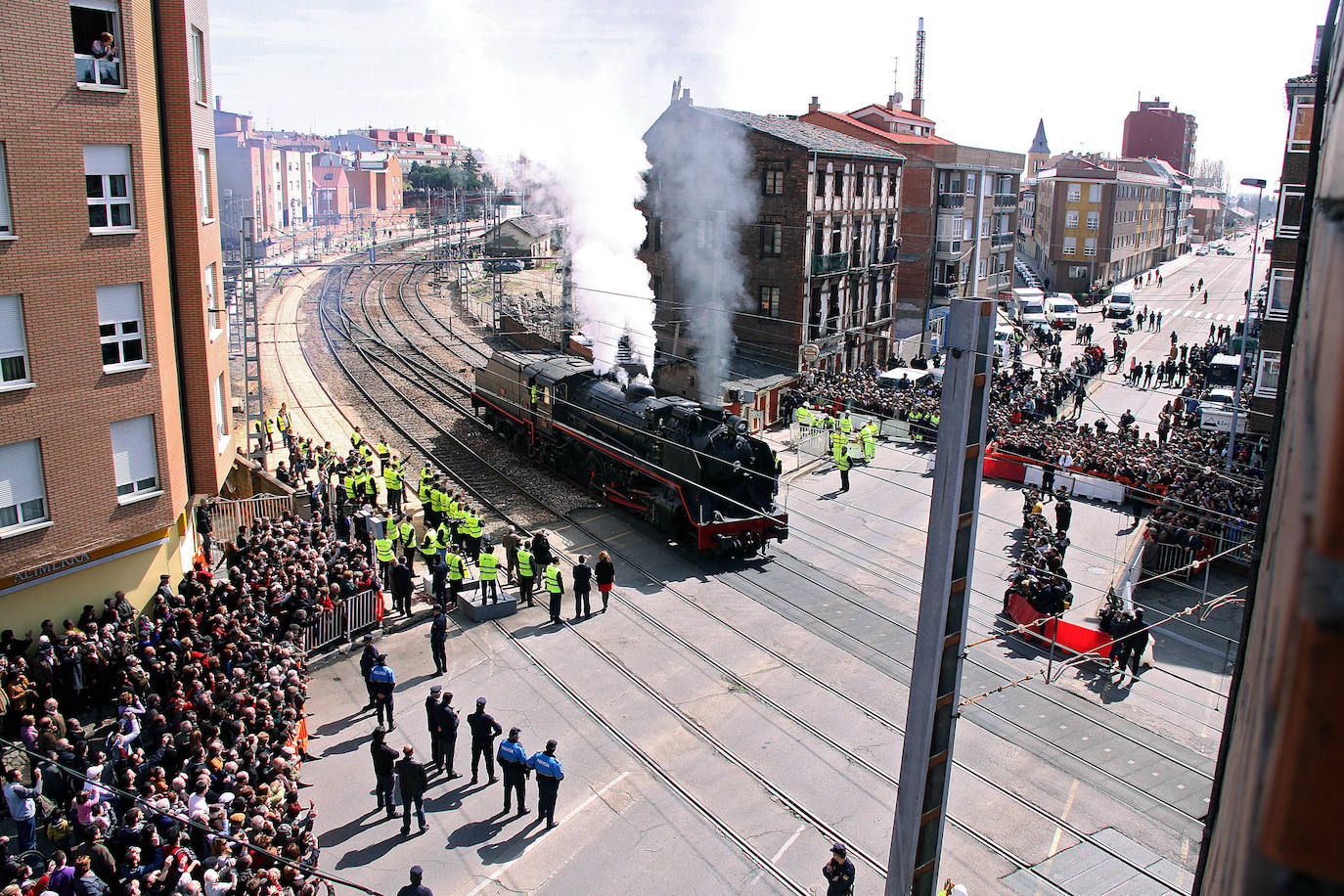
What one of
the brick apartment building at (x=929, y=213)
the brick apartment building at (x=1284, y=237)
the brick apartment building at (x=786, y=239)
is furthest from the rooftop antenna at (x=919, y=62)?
the brick apartment building at (x=1284, y=237)

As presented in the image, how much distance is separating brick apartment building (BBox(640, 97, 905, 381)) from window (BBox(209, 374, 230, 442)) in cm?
2011

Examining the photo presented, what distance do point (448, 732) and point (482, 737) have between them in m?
0.51

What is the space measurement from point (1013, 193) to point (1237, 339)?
19123mm

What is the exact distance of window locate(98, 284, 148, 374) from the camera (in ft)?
52.6

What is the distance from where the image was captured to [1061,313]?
60.5m

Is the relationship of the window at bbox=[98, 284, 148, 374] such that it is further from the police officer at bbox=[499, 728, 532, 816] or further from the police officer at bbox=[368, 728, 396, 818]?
the police officer at bbox=[499, 728, 532, 816]

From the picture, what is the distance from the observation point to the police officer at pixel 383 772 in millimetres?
12969

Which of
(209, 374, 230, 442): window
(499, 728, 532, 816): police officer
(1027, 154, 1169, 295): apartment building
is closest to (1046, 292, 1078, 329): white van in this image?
(1027, 154, 1169, 295): apartment building

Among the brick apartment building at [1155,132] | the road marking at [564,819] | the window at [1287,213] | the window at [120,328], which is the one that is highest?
the brick apartment building at [1155,132]

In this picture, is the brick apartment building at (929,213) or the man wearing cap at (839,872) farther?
the brick apartment building at (929,213)

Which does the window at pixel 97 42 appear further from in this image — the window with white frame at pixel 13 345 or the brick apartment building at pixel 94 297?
the window with white frame at pixel 13 345

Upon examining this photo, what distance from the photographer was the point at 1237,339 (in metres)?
47.7

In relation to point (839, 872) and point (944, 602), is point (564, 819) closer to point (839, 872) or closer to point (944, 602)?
point (839, 872)

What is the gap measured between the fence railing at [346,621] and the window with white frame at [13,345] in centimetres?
604
